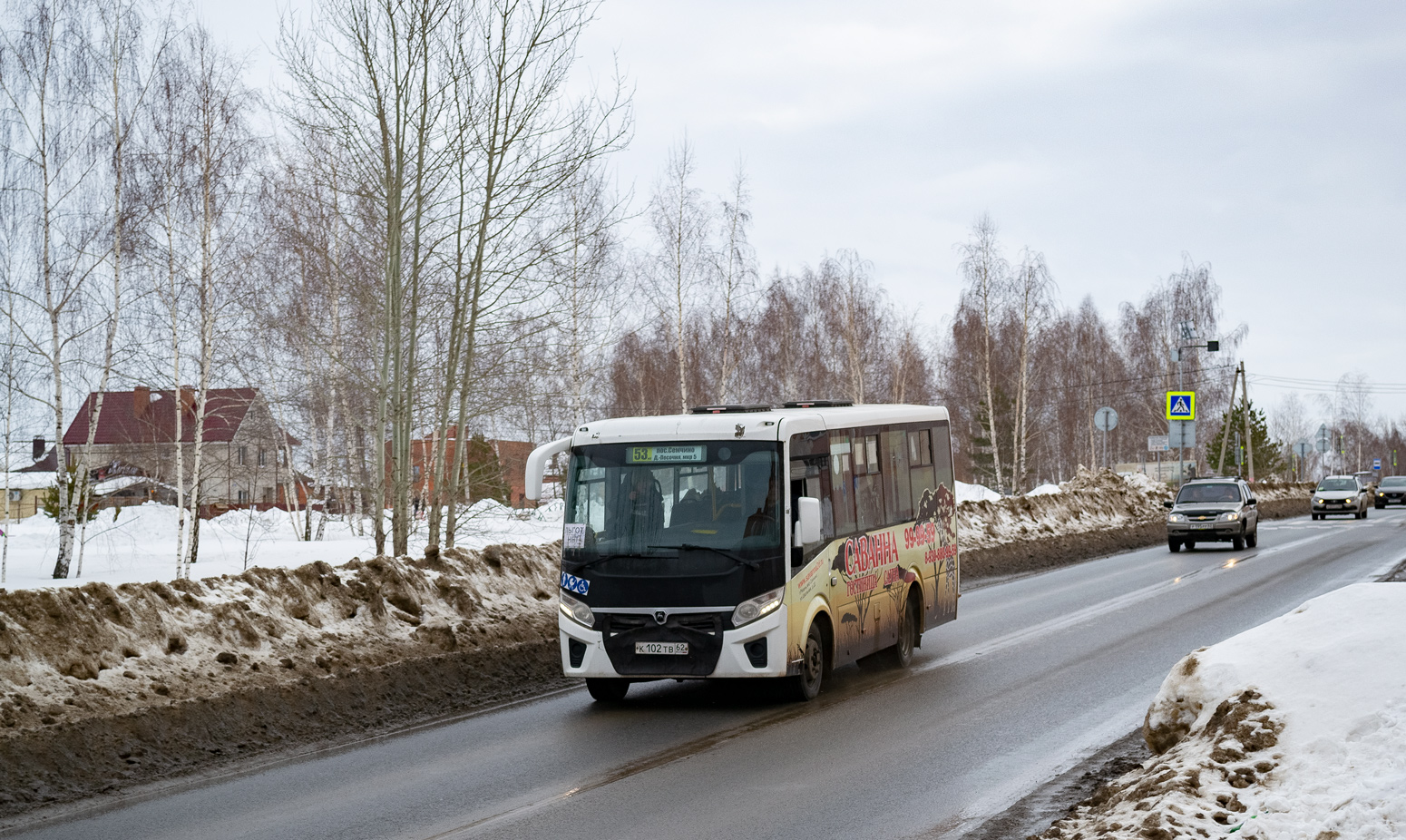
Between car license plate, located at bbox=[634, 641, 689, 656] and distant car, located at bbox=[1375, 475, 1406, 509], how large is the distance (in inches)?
2394

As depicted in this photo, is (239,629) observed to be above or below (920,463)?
below

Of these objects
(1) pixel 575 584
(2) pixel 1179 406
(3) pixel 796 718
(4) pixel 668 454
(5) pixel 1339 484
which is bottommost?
(3) pixel 796 718

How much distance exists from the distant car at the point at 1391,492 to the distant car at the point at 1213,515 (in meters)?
35.8

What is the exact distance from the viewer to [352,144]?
18641mm

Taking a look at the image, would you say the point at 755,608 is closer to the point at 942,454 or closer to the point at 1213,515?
the point at 942,454

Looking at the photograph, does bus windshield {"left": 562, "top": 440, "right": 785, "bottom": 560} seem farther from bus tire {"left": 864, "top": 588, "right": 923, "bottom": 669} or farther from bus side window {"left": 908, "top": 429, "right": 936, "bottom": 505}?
bus side window {"left": 908, "top": 429, "right": 936, "bottom": 505}

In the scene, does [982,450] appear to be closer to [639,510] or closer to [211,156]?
[211,156]

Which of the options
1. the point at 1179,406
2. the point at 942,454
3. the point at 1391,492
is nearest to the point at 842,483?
the point at 942,454

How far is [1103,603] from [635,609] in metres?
10.1

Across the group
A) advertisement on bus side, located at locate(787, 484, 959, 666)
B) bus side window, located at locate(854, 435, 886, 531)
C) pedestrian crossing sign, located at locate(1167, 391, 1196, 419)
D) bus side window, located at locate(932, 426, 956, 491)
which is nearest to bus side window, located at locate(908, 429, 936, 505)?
advertisement on bus side, located at locate(787, 484, 959, 666)

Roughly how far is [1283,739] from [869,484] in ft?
20.9

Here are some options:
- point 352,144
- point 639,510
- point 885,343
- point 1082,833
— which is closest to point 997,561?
point 352,144

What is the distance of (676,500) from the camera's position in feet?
36.6

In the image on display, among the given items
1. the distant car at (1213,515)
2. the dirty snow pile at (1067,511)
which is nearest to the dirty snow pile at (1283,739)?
the dirty snow pile at (1067,511)
